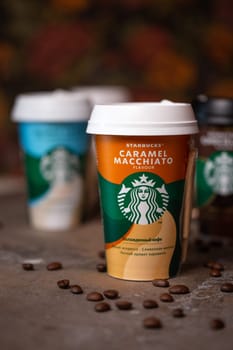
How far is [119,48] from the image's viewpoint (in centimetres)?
347

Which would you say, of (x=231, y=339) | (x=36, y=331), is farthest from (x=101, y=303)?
(x=231, y=339)

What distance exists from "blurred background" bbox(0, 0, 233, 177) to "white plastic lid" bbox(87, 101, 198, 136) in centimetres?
188

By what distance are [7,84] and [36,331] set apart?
2283mm

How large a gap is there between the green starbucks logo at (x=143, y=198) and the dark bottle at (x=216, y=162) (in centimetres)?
47

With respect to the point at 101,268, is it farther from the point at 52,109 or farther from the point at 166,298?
the point at 52,109

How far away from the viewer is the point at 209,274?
176 centimetres

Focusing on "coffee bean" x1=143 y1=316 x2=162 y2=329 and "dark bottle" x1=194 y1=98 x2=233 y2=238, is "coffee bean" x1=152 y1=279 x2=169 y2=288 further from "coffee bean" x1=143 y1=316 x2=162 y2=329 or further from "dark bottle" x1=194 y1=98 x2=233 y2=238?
"dark bottle" x1=194 y1=98 x2=233 y2=238

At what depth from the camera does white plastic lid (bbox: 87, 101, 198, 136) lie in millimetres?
1576

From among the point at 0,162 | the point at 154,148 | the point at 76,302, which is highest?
the point at 154,148

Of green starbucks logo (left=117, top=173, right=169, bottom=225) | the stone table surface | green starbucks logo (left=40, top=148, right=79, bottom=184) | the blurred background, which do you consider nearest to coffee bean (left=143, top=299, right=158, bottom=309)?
the stone table surface

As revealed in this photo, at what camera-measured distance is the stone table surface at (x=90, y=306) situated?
1.30 m

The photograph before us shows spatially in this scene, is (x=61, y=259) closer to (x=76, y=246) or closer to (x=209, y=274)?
(x=76, y=246)

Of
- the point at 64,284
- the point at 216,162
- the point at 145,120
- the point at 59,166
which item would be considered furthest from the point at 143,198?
the point at 59,166

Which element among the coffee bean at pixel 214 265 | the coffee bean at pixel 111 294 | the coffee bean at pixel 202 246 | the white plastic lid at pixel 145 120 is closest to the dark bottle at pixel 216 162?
the coffee bean at pixel 202 246
